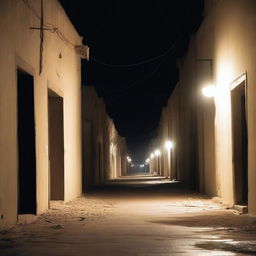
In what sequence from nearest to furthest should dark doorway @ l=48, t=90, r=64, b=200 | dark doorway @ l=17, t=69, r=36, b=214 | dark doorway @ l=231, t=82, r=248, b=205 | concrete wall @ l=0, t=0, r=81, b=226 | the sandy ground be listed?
1. the sandy ground
2. concrete wall @ l=0, t=0, r=81, b=226
3. dark doorway @ l=17, t=69, r=36, b=214
4. dark doorway @ l=231, t=82, r=248, b=205
5. dark doorway @ l=48, t=90, r=64, b=200

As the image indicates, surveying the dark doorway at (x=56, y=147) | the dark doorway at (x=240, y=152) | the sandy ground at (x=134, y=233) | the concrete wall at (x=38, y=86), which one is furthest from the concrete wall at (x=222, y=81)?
the dark doorway at (x=56, y=147)

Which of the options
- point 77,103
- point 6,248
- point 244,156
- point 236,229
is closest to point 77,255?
point 6,248

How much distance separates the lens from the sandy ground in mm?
5676

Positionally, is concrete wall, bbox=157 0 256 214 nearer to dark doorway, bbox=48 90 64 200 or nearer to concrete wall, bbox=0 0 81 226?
concrete wall, bbox=0 0 81 226

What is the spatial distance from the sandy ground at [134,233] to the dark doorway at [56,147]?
6.08 feet

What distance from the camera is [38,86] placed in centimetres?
992

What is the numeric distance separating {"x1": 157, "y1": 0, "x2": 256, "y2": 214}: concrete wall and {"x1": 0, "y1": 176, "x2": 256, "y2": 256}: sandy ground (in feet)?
4.16

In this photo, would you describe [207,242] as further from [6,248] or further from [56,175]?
[56,175]

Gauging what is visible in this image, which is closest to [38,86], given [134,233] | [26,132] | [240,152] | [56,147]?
[26,132]

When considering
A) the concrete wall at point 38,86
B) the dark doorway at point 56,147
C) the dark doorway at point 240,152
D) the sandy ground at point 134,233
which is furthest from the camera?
the dark doorway at point 56,147

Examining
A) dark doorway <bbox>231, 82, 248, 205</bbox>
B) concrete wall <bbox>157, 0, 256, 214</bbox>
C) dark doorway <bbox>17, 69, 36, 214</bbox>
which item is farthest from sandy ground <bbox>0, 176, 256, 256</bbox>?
concrete wall <bbox>157, 0, 256, 214</bbox>

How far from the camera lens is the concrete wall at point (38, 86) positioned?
7535mm

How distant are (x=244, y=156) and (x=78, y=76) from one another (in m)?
6.80

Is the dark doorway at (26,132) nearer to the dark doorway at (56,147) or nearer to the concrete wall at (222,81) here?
the dark doorway at (56,147)
